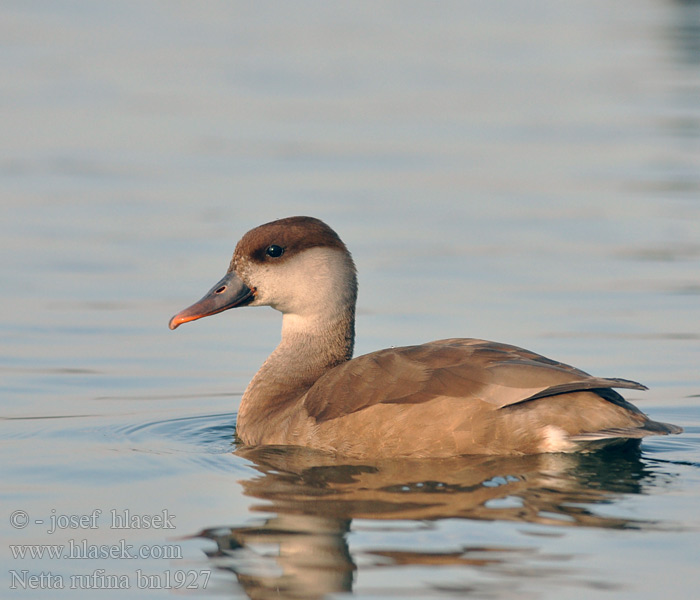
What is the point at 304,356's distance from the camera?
9.09 meters

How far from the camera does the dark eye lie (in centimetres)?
908

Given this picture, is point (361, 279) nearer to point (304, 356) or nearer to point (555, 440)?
point (304, 356)

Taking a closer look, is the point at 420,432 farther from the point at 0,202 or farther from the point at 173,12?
the point at 173,12

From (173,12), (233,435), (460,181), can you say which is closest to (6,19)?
(173,12)

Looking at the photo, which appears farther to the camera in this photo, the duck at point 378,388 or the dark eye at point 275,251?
the dark eye at point 275,251

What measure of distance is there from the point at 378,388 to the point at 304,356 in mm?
1268

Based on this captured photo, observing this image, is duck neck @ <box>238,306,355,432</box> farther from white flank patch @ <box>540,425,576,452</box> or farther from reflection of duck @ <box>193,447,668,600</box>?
white flank patch @ <box>540,425,576,452</box>

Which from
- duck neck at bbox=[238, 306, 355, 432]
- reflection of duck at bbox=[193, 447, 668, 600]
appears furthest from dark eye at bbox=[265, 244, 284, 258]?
reflection of duck at bbox=[193, 447, 668, 600]

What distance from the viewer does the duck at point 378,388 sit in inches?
296
